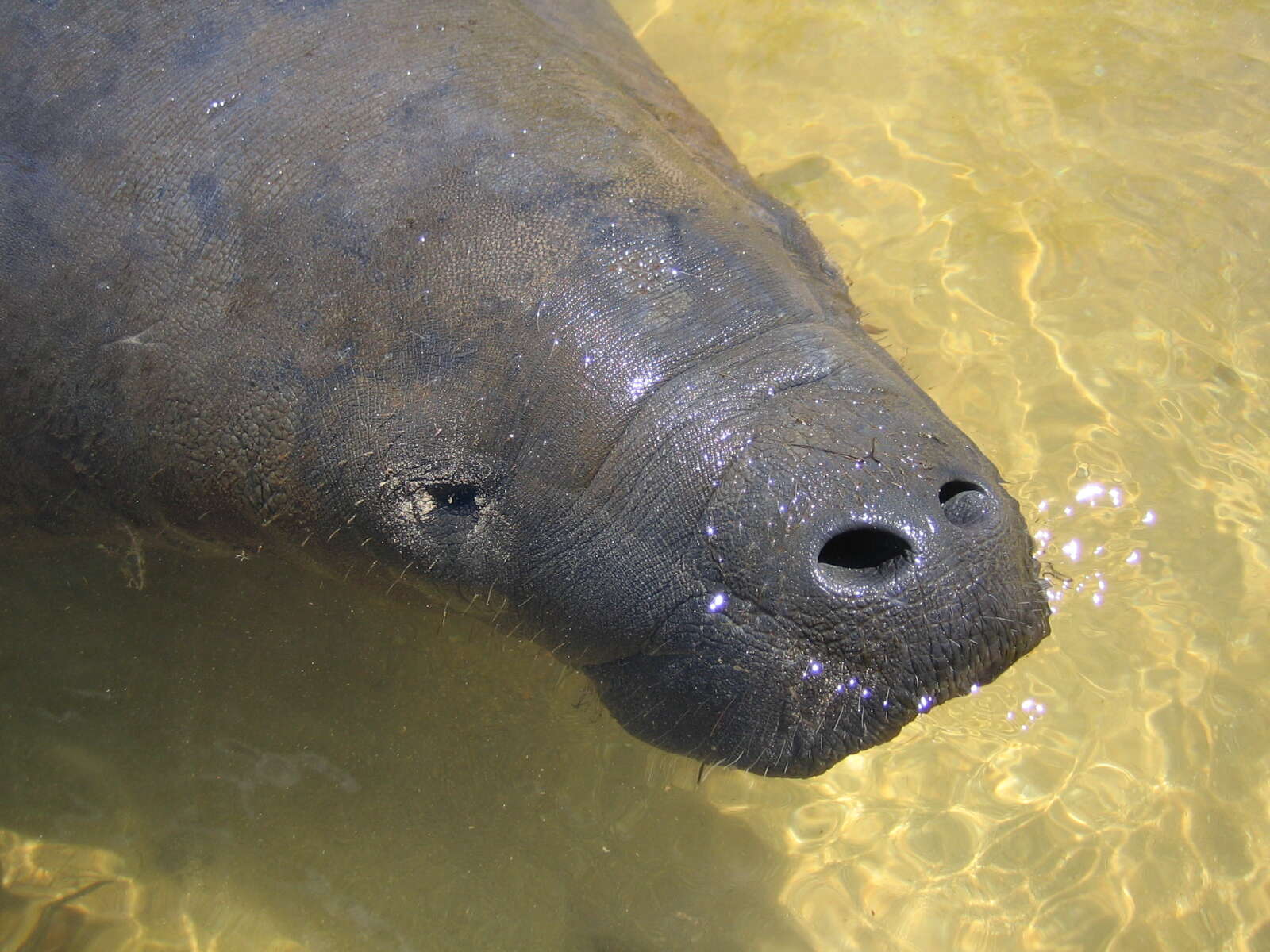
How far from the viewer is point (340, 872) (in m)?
4.46

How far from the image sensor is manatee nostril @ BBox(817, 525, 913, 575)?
2545 mm

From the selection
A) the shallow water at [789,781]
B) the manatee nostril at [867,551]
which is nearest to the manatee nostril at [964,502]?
the manatee nostril at [867,551]

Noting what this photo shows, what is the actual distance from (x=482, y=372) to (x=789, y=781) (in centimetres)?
238

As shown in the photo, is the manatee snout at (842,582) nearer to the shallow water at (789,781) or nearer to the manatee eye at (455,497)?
the manatee eye at (455,497)

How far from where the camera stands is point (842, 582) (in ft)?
8.34

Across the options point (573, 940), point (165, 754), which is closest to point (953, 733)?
point (573, 940)

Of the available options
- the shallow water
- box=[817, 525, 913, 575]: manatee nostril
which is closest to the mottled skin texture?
box=[817, 525, 913, 575]: manatee nostril

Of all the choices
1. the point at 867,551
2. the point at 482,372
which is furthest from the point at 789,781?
the point at 482,372

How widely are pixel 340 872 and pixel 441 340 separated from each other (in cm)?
258

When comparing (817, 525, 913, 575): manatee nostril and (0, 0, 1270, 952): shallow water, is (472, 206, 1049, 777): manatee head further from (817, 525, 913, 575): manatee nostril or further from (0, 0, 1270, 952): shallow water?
(0, 0, 1270, 952): shallow water

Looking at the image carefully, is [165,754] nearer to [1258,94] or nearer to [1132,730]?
[1132,730]

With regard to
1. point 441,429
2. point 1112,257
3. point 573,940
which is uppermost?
point 441,429

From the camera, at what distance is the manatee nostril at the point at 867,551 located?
2545 mm

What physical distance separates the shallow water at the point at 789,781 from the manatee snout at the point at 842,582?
3.35 feet
